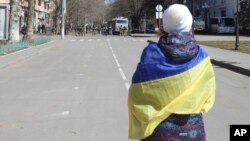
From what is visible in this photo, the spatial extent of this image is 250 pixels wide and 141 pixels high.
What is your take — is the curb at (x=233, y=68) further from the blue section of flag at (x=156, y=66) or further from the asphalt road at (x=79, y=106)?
the blue section of flag at (x=156, y=66)

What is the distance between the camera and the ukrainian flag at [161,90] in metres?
3.79

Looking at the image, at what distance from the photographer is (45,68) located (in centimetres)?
2134

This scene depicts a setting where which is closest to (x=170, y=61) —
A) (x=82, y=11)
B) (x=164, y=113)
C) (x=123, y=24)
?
(x=164, y=113)

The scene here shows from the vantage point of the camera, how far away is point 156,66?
12.4 ft

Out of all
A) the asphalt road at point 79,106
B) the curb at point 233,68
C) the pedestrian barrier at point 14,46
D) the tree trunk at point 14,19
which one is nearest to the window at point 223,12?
the pedestrian barrier at point 14,46

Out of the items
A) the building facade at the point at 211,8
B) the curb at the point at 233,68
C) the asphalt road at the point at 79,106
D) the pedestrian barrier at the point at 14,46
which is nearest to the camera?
the asphalt road at the point at 79,106

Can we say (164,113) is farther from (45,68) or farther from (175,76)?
(45,68)

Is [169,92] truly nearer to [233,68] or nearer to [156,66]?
[156,66]

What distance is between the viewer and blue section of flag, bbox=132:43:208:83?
379cm

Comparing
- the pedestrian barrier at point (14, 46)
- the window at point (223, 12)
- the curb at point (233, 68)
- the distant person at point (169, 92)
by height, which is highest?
the window at point (223, 12)

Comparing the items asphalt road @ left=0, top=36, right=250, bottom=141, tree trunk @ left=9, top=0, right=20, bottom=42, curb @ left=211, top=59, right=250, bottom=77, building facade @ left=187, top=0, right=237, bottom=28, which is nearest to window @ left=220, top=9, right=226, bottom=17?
building facade @ left=187, top=0, right=237, bottom=28

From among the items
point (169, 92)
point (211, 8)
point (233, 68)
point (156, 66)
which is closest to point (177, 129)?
point (169, 92)

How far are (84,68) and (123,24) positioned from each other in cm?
7284

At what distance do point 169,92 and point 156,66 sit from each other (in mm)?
216
